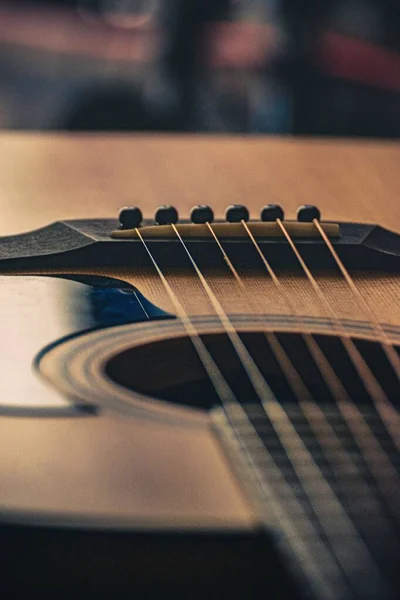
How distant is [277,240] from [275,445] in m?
0.37

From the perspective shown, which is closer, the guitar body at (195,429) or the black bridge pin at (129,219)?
the guitar body at (195,429)

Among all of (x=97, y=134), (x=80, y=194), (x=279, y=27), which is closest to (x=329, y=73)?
(x=279, y=27)

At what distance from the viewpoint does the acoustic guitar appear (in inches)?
12.9

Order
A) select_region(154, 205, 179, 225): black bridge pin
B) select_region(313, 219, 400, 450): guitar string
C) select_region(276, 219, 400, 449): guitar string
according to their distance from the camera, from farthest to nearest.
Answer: select_region(154, 205, 179, 225): black bridge pin, select_region(276, 219, 400, 449): guitar string, select_region(313, 219, 400, 450): guitar string

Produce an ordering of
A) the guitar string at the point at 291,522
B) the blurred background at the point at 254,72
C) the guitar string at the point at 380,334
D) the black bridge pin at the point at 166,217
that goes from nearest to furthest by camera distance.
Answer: the guitar string at the point at 291,522 < the guitar string at the point at 380,334 < the black bridge pin at the point at 166,217 < the blurred background at the point at 254,72

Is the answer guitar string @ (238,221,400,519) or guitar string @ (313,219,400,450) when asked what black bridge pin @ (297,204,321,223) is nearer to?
guitar string @ (313,219,400,450)

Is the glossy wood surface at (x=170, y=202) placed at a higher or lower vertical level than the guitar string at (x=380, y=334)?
higher

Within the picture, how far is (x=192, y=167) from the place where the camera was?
111 cm

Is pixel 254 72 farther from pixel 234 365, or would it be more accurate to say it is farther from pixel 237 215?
pixel 234 365

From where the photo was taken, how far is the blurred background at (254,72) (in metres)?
2.25

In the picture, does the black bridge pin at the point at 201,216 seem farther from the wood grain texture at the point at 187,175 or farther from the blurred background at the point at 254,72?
the blurred background at the point at 254,72

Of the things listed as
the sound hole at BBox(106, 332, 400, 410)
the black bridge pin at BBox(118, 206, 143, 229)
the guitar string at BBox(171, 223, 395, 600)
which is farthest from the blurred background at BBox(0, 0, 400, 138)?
the guitar string at BBox(171, 223, 395, 600)

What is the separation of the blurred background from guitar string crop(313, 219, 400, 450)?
1115mm

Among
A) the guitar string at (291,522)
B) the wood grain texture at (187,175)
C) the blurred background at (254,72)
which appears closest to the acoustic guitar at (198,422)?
the guitar string at (291,522)
